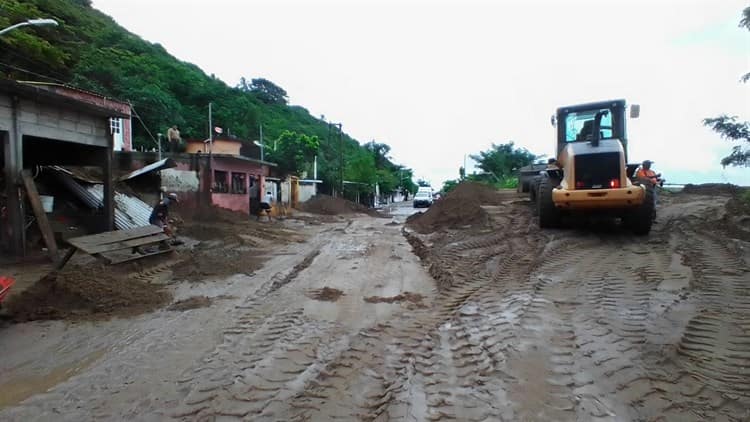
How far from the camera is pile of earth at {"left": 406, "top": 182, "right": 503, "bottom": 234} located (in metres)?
14.3

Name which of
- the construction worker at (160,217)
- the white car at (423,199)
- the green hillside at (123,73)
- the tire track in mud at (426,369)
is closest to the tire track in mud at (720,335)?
the tire track in mud at (426,369)

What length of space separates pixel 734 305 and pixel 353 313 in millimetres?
4143

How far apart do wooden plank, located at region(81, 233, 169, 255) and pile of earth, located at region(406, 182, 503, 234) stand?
27.5 ft

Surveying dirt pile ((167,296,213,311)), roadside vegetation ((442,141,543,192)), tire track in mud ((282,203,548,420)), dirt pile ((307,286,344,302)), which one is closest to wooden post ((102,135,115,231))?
dirt pile ((167,296,213,311))

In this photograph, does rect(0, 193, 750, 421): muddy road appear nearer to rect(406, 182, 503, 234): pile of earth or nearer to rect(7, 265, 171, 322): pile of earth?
rect(7, 265, 171, 322): pile of earth

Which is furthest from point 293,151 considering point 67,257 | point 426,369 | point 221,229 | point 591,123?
point 426,369

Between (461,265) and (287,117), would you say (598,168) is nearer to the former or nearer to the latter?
(461,265)

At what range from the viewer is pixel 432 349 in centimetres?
423

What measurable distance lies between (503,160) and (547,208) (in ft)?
122

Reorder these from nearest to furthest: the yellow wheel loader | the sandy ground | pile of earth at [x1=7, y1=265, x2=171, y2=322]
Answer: the sandy ground → pile of earth at [x1=7, y1=265, x2=171, y2=322] → the yellow wheel loader

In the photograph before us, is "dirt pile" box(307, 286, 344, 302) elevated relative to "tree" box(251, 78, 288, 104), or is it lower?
lower

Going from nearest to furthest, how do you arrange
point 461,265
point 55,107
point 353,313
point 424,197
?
point 353,313 < point 461,265 < point 55,107 < point 424,197

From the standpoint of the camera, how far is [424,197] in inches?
1566

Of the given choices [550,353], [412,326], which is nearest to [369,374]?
[412,326]
